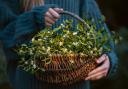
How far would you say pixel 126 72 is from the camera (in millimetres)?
5559

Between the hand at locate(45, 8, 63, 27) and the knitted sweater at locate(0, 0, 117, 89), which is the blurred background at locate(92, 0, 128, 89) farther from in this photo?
the hand at locate(45, 8, 63, 27)

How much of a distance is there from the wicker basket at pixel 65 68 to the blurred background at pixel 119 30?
276 centimetres

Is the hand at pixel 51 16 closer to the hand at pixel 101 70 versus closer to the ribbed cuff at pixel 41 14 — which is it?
the ribbed cuff at pixel 41 14

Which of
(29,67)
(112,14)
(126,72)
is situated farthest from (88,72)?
(112,14)

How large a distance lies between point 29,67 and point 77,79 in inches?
9.0

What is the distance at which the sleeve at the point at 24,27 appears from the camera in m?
2.87

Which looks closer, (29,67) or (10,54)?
(29,67)

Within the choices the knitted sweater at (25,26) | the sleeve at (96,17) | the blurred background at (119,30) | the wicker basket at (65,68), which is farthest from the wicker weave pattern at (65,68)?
the blurred background at (119,30)

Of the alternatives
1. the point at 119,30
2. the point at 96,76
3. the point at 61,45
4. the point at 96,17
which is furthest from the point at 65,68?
the point at 119,30

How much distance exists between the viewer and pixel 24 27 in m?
2.92

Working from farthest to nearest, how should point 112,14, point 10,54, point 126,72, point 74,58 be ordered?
point 112,14
point 126,72
point 10,54
point 74,58

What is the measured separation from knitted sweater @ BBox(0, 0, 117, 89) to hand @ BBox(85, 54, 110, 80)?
7 cm

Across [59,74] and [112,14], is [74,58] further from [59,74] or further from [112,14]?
[112,14]

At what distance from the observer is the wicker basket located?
2730mm
